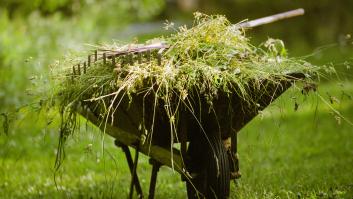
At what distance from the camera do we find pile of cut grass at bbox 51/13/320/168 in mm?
3545

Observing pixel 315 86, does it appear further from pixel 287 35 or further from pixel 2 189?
pixel 287 35

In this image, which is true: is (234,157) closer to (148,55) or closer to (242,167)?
(148,55)

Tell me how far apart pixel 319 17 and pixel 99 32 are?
663 cm

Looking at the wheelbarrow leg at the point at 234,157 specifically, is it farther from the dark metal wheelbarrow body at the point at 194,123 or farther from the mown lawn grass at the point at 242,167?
the mown lawn grass at the point at 242,167

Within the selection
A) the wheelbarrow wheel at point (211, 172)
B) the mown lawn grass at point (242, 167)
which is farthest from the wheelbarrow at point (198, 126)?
the mown lawn grass at point (242, 167)

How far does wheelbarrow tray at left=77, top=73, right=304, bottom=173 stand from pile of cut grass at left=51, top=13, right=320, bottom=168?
1.7 inches

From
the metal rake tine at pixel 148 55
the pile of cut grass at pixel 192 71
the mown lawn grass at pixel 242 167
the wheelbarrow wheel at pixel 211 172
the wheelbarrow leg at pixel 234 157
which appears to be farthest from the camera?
the mown lawn grass at pixel 242 167

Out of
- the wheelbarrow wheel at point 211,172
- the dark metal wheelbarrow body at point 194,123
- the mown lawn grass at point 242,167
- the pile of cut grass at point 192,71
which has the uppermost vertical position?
the pile of cut grass at point 192,71

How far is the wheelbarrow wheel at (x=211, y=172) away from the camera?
3.87m

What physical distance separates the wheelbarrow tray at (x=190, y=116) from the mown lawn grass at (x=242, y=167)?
186 mm

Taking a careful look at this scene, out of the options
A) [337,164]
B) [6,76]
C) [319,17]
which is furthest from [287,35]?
[337,164]

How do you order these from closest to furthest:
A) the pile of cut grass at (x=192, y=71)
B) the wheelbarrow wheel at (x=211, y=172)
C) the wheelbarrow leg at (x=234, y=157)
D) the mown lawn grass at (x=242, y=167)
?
the pile of cut grass at (x=192, y=71), the wheelbarrow wheel at (x=211, y=172), the wheelbarrow leg at (x=234, y=157), the mown lawn grass at (x=242, y=167)

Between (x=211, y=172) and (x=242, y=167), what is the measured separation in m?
2.16

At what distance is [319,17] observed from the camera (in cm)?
1717
